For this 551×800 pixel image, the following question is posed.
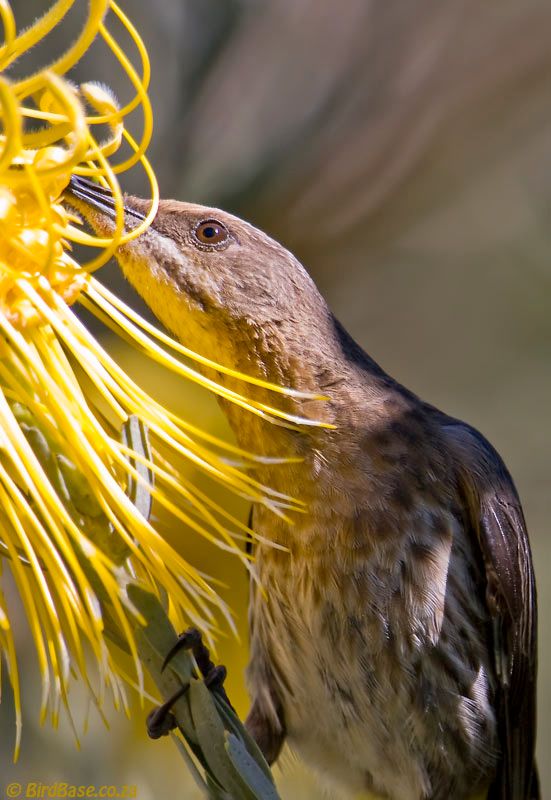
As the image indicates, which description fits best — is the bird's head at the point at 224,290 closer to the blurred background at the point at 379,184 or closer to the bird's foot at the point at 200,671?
the bird's foot at the point at 200,671

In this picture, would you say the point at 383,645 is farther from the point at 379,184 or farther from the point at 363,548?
the point at 379,184

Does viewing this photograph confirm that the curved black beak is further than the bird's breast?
No

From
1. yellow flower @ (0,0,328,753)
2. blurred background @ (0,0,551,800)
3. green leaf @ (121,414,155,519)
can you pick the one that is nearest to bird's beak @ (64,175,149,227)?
yellow flower @ (0,0,328,753)

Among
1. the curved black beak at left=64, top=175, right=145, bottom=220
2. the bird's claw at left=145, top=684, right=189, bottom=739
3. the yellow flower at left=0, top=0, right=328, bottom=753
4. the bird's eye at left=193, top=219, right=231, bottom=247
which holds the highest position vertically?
the bird's eye at left=193, top=219, right=231, bottom=247

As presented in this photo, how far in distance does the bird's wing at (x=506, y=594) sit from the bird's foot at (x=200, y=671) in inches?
36.6

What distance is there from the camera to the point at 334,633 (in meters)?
2.39

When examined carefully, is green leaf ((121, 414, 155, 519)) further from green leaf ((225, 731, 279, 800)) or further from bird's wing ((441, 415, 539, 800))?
bird's wing ((441, 415, 539, 800))

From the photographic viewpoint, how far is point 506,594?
8.30ft

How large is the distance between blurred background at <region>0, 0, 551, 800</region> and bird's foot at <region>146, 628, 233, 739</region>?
1.06 metres

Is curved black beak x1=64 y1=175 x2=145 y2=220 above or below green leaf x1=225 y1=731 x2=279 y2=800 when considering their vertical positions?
above

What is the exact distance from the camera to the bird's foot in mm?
1395

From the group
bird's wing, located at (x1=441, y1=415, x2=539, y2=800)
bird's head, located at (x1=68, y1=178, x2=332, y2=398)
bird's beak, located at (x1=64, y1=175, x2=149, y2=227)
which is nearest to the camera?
bird's beak, located at (x1=64, y1=175, x2=149, y2=227)

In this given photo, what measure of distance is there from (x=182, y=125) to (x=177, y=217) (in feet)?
5.73

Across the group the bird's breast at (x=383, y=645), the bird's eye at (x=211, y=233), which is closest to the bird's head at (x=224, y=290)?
the bird's eye at (x=211, y=233)
